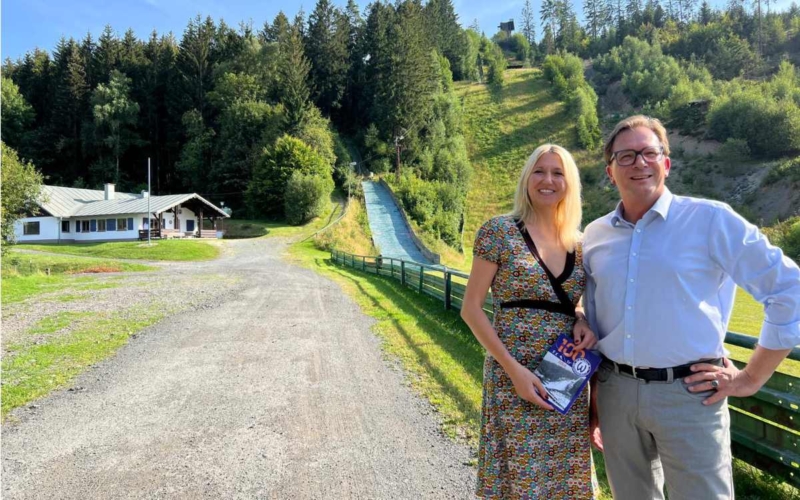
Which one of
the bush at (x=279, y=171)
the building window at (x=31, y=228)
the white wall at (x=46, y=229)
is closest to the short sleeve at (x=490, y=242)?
the bush at (x=279, y=171)

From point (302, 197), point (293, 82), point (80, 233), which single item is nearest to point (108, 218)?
point (80, 233)

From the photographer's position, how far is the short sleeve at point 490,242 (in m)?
2.14

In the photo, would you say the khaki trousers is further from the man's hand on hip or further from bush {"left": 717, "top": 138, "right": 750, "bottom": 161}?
bush {"left": 717, "top": 138, "right": 750, "bottom": 161}

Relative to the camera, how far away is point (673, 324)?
6.00 feet

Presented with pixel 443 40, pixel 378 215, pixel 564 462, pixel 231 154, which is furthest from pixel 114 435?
pixel 443 40

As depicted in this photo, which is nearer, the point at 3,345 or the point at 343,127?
the point at 3,345

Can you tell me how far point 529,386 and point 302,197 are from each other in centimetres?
3874

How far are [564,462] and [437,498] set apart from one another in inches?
53.4

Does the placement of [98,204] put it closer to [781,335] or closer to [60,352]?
[60,352]

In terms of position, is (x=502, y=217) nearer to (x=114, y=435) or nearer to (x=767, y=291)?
(x=767, y=291)

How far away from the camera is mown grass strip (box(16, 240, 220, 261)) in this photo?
27.6m

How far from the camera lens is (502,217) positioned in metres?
2.27

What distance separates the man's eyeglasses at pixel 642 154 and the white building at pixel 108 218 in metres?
39.8

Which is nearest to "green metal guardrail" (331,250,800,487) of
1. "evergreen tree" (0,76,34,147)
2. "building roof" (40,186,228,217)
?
"building roof" (40,186,228,217)
